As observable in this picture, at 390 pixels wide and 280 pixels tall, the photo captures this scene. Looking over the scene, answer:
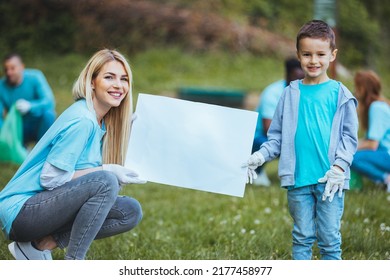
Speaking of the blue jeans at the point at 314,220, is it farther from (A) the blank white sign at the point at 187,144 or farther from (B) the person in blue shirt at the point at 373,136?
(B) the person in blue shirt at the point at 373,136

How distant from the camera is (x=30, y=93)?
6.77 meters

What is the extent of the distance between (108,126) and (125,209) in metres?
0.44

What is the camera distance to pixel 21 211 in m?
3.00

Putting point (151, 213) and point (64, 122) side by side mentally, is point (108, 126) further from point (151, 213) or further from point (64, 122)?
point (151, 213)

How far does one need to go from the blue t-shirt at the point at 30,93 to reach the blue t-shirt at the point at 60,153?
3641 mm

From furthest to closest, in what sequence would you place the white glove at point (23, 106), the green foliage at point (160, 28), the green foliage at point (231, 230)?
the green foliage at point (160, 28) → the white glove at point (23, 106) → the green foliage at point (231, 230)

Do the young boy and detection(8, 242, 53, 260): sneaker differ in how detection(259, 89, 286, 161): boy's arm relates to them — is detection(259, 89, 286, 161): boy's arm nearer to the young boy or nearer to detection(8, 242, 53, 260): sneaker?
the young boy

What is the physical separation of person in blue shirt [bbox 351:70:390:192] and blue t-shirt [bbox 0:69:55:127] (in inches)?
125

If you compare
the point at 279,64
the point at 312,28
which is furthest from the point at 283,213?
the point at 279,64

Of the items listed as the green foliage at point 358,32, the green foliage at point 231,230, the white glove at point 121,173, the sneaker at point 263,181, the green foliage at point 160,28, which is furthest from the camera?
the green foliage at point 160,28

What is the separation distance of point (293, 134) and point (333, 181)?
0.30m

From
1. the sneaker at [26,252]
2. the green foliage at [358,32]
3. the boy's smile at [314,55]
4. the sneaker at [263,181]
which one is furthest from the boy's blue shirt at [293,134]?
the green foliage at [358,32]

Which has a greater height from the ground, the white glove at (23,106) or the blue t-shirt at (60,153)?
the white glove at (23,106)

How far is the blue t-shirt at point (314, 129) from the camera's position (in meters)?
2.96
